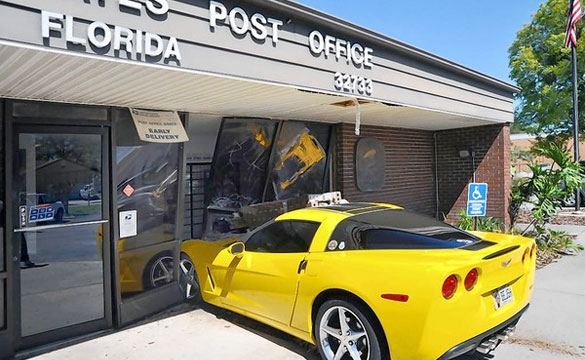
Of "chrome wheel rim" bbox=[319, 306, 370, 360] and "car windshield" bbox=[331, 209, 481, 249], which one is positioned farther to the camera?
"car windshield" bbox=[331, 209, 481, 249]

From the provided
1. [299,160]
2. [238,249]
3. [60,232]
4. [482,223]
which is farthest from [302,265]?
[482,223]

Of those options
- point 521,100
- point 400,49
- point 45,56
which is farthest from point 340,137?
point 521,100

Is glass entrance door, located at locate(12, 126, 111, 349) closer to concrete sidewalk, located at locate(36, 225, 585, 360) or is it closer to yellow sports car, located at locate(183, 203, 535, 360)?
concrete sidewalk, located at locate(36, 225, 585, 360)

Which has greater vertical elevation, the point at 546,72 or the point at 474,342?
the point at 546,72

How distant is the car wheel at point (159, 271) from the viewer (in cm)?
554

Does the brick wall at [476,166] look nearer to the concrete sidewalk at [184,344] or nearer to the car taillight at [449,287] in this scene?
the concrete sidewalk at [184,344]

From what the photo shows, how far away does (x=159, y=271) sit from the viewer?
567cm

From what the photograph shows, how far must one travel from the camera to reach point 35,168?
4.50m

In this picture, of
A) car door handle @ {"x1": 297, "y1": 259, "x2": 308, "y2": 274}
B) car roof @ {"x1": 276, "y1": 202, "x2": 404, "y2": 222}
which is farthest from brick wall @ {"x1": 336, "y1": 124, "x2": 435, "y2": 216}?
car door handle @ {"x1": 297, "y1": 259, "x2": 308, "y2": 274}

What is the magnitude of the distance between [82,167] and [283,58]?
2.57 meters

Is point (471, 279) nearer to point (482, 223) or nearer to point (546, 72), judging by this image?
point (482, 223)

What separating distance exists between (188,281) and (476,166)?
7605mm

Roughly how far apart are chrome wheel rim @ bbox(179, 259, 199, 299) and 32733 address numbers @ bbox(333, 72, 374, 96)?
9.91 ft

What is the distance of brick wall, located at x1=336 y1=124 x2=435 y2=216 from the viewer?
8.40 m
